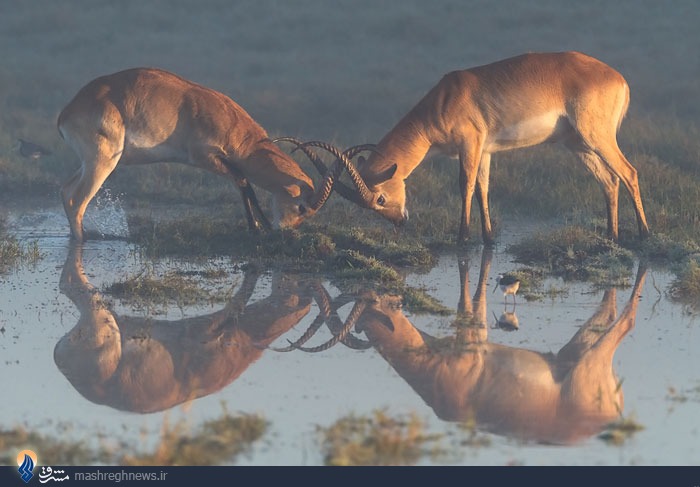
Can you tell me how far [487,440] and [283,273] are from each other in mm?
4757

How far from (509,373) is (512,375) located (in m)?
0.05

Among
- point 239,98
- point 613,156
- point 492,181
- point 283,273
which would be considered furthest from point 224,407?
point 239,98

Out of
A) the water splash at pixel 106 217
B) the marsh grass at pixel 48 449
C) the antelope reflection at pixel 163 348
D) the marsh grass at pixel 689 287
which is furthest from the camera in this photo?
the water splash at pixel 106 217

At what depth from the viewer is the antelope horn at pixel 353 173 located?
12047 mm

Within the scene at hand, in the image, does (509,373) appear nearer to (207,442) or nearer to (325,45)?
(207,442)

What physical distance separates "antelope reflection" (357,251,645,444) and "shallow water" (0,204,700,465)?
16 millimetres

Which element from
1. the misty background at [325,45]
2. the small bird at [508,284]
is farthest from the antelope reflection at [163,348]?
the misty background at [325,45]

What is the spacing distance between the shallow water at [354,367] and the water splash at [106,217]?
7.86 feet

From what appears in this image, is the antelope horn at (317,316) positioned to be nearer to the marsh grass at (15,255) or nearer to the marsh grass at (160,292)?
the marsh grass at (160,292)

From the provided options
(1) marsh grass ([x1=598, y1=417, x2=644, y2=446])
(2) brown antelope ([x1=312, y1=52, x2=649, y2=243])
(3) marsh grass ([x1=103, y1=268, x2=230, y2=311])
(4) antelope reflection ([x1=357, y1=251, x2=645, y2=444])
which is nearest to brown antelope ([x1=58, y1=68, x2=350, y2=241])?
(2) brown antelope ([x1=312, y1=52, x2=649, y2=243])

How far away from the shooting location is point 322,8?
30250 mm

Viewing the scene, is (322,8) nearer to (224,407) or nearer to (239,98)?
(239,98)

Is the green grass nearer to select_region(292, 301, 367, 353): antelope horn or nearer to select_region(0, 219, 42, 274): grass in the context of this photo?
select_region(0, 219, 42, 274): grass
